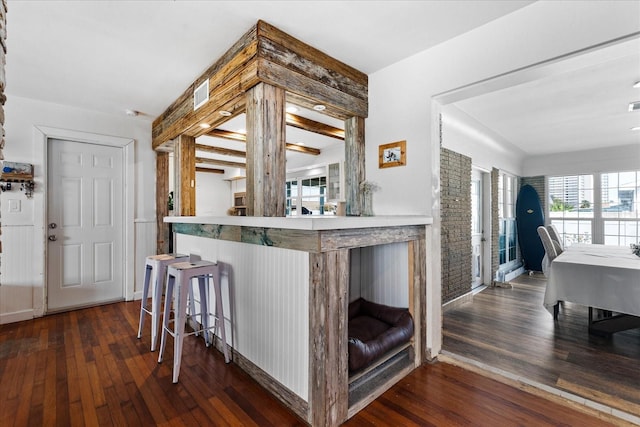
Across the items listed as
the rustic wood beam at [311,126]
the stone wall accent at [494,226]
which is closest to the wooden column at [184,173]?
the rustic wood beam at [311,126]

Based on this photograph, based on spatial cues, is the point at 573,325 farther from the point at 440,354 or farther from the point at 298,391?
the point at 298,391

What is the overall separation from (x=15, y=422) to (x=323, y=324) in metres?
1.81

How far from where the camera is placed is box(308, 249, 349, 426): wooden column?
1.63 metres

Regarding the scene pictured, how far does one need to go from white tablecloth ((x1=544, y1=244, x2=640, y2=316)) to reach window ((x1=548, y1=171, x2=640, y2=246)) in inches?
139

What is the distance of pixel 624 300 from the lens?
2.50m

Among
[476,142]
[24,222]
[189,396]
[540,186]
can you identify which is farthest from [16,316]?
[540,186]

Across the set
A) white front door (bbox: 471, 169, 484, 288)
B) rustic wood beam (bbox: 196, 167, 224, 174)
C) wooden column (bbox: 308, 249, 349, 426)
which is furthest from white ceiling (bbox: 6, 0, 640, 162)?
rustic wood beam (bbox: 196, 167, 224, 174)

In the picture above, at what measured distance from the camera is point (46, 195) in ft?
11.5

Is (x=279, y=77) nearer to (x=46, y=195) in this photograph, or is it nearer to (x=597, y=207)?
(x=46, y=195)

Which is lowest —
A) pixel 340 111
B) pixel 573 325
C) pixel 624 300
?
pixel 573 325

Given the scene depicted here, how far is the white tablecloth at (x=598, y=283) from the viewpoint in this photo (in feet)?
8.14

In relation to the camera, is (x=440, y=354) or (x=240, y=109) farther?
(x=240, y=109)

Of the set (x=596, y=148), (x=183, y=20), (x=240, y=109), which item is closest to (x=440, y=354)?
(x=240, y=109)

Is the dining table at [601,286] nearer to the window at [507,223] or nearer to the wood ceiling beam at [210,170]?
the window at [507,223]
